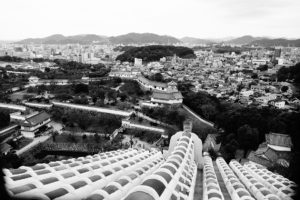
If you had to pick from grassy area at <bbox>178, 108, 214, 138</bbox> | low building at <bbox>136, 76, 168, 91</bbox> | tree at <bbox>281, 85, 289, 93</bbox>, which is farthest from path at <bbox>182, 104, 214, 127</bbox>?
tree at <bbox>281, 85, 289, 93</bbox>

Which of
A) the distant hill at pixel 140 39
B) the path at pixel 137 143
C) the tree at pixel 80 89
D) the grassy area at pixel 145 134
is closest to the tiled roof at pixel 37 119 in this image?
the grassy area at pixel 145 134

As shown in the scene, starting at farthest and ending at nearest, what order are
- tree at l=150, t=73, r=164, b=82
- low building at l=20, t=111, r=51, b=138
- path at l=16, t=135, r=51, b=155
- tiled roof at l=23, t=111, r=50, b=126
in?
tree at l=150, t=73, r=164, b=82 < tiled roof at l=23, t=111, r=50, b=126 < low building at l=20, t=111, r=51, b=138 < path at l=16, t=135, r=51, b=155

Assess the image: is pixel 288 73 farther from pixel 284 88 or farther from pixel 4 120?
pixel 4 120

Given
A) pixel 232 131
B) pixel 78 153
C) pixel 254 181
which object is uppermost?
pixel 254 181

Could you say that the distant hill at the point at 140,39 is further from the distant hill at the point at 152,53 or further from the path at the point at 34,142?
the path at the point at 34,142

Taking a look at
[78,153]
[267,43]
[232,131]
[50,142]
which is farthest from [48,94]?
[267,43]

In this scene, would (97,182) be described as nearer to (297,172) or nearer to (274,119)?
(297,172)

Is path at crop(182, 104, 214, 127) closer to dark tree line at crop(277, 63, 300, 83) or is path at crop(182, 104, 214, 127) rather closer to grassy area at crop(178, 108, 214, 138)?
grassy area at crop(178, 108, 214, 138)
